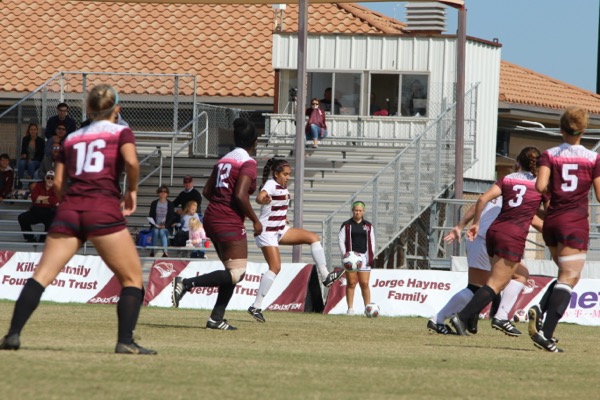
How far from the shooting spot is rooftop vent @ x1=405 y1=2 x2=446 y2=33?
34.5 m

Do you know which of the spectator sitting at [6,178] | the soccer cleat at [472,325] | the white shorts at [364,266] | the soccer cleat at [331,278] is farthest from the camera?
the spectator sitting at [6,178]

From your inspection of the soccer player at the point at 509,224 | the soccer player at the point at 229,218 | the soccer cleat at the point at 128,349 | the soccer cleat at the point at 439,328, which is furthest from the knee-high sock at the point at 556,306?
the soccer cleat at the point at 128,349

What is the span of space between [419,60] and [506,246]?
20148mm

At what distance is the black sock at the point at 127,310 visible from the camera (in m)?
9.25

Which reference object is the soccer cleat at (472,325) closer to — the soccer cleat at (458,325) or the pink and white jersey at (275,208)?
the soccer cleat at (458,325)

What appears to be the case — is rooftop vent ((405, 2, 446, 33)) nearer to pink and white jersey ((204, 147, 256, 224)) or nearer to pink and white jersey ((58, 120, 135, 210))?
pink and white jersey ((204, 147, 256, 224))

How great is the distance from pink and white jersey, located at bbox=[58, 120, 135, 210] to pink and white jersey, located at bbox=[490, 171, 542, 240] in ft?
15.5

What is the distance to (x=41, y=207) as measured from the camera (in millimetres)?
26656

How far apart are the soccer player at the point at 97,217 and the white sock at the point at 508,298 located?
4595 mm

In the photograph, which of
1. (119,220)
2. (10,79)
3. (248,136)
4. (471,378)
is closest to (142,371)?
(119,220)

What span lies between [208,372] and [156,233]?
17.5 m

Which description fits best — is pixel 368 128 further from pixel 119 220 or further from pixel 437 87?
pixel 119 220

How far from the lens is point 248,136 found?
13.3 metres

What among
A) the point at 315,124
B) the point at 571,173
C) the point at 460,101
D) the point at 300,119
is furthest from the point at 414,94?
the point at 571,173
